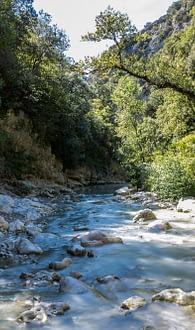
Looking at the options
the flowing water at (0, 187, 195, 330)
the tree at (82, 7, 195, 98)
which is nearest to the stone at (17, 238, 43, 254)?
the flowing water at (0, 187, 195, 330)

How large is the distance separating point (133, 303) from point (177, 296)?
605 millimetres

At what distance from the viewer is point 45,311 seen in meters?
4.38

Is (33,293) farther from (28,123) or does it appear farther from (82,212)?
(28,123)

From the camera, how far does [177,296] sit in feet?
15.3

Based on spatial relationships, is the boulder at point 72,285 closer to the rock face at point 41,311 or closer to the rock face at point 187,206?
the rock face at point 41,311

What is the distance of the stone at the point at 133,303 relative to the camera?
14.8ft

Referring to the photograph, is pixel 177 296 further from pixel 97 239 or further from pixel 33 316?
pixel 97 239

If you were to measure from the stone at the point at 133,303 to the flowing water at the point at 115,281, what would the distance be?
0.24ft

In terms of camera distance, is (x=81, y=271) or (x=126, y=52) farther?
(x=126, y=52)

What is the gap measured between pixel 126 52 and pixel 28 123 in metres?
18.9

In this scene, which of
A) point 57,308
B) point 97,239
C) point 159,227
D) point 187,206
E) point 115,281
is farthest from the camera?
point 187,206

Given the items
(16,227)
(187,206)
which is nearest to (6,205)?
(16,227)

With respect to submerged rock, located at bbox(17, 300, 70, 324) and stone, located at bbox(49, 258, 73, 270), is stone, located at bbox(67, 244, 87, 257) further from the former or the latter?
submerged rock, located at bbox(17, 300, 70, 324)

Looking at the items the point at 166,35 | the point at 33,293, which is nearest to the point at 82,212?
the point at 33,293
